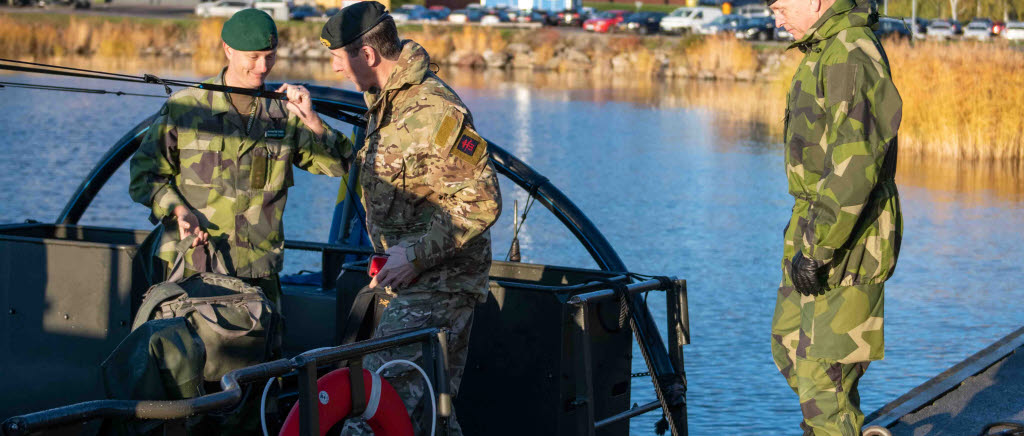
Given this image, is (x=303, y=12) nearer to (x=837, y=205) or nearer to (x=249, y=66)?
(x=249, y=66)

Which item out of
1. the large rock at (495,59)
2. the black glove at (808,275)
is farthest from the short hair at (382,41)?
the large rock at (495,59)

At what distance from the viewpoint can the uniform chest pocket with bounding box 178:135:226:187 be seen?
5.21 meters

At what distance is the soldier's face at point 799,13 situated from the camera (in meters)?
4.65

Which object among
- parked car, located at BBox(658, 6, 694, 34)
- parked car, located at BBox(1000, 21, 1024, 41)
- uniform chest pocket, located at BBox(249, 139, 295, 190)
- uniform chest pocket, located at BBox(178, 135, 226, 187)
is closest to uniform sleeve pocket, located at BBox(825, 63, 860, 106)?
uniform chest pocket, located at BBox(249, 139, 295, 190)

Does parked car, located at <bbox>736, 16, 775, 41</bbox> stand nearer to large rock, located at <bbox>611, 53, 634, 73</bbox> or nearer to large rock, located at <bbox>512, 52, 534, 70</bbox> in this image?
large rock, located at <bbox>611, 53, 634, 73</bbox>

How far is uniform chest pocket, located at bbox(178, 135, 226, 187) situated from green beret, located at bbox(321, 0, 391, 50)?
112 cm

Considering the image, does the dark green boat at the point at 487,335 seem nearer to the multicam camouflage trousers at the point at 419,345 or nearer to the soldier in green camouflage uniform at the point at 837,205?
the multicam camouflage trousers at the point at 419,345

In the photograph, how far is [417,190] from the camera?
433 centimetres

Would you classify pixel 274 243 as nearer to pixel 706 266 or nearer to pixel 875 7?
pixel 875 7

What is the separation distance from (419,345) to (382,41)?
39.7 inches

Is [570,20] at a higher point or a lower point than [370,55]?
lower

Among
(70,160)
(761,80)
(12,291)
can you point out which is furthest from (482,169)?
(761,80)

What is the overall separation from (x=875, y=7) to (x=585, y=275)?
1624mm

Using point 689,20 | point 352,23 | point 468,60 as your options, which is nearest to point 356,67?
point 352,23
